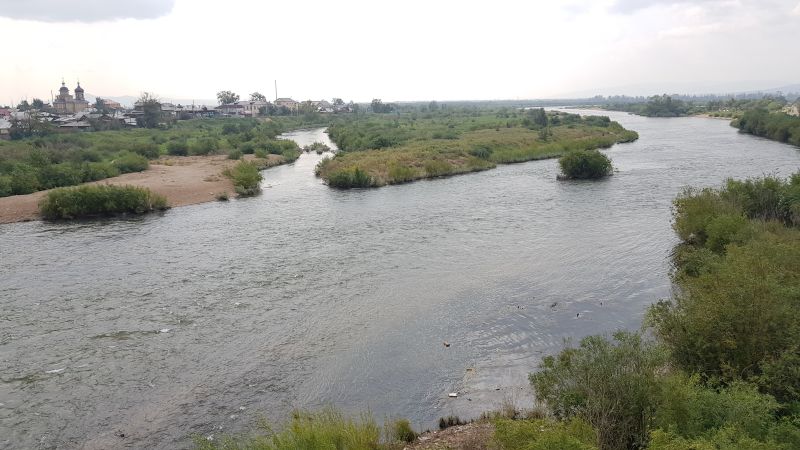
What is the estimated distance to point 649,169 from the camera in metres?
45.3

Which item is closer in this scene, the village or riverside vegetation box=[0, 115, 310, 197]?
riverside vegetation box=[0, 115, 310, 197]

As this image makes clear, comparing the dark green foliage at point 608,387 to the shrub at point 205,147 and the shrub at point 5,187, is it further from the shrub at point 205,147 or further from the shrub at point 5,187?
the shrub at point 205,147

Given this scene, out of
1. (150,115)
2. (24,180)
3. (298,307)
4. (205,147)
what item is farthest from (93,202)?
(150,115)

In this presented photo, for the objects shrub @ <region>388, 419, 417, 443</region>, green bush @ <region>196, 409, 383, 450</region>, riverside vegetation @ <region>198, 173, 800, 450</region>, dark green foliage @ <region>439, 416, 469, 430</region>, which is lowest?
dark green foliage @ <region>439, 416, 469, 430</region>

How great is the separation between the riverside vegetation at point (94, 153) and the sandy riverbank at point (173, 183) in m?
1.28

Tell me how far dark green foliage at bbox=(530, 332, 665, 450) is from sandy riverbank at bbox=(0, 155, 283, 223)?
103ft

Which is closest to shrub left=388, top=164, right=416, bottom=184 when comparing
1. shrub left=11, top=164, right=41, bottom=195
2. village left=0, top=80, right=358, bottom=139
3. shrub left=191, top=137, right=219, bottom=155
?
shrub left=11, top=164, right=41, bottom=195

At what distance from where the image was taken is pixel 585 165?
4156cm

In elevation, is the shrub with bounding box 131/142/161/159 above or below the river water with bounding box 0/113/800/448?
above

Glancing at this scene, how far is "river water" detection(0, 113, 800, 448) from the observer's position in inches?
494

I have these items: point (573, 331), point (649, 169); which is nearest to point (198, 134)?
point (649, 169)

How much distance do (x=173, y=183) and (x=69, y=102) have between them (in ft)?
352

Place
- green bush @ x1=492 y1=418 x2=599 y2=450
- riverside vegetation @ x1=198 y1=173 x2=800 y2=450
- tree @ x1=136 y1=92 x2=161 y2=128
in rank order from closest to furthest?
green bush @ x1=492 y1=418 x2=599 y2=450
riverside vegetation @ x1=198 y1=173 x2=800 y2=450
tree @ x1=136 y1=92 x2=161 y2=128

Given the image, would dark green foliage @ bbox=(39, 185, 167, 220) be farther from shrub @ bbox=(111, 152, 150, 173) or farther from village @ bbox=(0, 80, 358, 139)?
village @ bbox=(0, 80, 358, 139)
